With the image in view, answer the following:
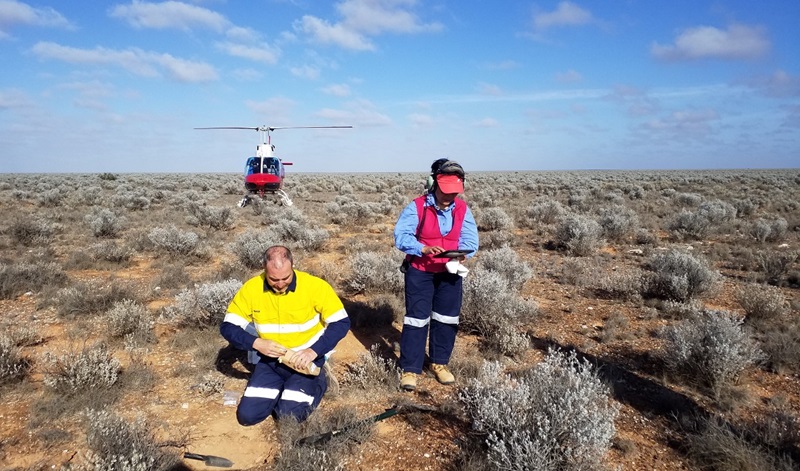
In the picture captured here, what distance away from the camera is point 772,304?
5766mm

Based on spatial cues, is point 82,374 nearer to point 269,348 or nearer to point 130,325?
point 130,325

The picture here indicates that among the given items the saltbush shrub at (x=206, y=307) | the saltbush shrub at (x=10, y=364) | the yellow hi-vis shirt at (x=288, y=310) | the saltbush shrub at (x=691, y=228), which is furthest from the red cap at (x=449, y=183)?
the saltbush shrub at (x=691, y=228)

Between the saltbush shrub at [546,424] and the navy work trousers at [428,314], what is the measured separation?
3.70ft

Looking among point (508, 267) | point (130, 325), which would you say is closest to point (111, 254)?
point (130, 325)

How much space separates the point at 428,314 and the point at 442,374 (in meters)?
0.63

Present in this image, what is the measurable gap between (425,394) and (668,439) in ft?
6.69

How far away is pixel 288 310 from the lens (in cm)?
366

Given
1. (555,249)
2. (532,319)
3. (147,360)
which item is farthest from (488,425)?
(555,249)

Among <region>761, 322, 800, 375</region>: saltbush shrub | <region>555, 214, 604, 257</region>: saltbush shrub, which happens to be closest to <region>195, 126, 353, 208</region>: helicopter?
<region>555, 214, 604, 257</region>: saltbush shrub

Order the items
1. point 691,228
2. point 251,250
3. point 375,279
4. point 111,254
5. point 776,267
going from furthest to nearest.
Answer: point 691,228 < point 111,254 < point 251,250 < point 776,267 < point 375,279

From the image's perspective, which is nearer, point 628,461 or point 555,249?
point 628,461

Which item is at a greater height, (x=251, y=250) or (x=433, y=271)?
(x=433, y=271)

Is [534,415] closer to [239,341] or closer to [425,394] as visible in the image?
[425,394]

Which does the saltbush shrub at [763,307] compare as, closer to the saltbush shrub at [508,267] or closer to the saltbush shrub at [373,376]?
the saltbush shrub at [508,267]
